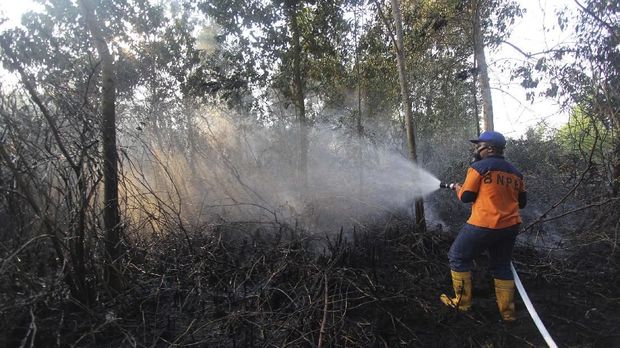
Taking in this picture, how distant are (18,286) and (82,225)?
603 mm

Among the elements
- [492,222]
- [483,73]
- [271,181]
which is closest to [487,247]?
[492,222]

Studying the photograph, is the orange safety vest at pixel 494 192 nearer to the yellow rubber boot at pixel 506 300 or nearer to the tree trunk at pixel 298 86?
the yellow rubber boot at pixel 506 300

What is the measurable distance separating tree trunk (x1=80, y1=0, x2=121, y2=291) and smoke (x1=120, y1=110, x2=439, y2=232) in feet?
0.74

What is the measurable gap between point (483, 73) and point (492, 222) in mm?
6652

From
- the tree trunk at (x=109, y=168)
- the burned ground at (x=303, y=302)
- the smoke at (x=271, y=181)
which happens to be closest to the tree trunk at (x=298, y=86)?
the smoke at (x=271, y=181)

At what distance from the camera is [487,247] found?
4117 mm

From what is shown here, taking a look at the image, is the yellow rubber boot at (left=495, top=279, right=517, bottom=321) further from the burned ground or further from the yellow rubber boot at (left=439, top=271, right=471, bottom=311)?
the yellow rubber boot at (left=439, top=271, right=471, bottom=311)

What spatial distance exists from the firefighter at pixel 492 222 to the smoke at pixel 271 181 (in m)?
2.59

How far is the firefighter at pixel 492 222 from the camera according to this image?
3982mm

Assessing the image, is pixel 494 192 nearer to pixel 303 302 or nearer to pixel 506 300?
pixel 506 300

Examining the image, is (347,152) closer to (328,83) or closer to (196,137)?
(328,83)

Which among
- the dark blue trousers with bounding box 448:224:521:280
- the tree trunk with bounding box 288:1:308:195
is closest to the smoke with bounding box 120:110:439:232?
the tree trunk with bounding box 288:1:308:195

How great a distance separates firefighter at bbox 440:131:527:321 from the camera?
157 inches

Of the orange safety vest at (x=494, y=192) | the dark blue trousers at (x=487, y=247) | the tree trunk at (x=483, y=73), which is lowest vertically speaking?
the dark blue trousers at (x=487, y=247)
